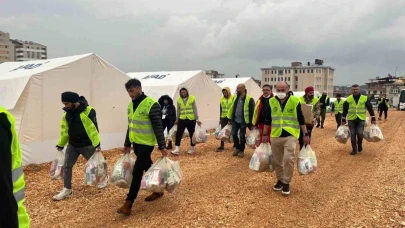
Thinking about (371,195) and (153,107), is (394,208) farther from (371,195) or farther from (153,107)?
(153,107)

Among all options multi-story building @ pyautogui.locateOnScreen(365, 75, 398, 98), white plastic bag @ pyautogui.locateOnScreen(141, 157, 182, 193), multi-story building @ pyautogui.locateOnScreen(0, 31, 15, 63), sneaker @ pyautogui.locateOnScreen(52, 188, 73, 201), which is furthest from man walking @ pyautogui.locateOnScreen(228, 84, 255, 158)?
multi-story building @ pyautogui.locateOnScreen(365, 75, 398, 98)

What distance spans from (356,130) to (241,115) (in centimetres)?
321

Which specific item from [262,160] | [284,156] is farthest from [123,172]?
[284,156]

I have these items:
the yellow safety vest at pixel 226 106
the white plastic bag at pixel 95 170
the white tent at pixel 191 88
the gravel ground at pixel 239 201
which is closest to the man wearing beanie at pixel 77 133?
the white plastic bag at pixel 95 170

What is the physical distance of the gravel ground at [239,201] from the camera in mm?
3984

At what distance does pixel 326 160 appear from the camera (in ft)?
25.0

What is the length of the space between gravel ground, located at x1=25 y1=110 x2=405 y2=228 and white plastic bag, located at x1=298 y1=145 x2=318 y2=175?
419 mm

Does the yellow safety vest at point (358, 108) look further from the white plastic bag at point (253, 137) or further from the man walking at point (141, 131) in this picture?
the man walking at point (141, 131)

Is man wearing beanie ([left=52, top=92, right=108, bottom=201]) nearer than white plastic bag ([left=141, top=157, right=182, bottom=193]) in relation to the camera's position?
No

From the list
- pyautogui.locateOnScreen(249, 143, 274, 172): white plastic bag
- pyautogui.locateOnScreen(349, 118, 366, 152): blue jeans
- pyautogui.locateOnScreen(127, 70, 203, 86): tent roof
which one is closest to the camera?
pyautogui.locateOnScreen(249, 143, 274, 172): white plastic bag

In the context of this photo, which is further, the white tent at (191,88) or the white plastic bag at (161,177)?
the white tent at (191,88)

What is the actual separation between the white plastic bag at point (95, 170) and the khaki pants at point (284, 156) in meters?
2.67

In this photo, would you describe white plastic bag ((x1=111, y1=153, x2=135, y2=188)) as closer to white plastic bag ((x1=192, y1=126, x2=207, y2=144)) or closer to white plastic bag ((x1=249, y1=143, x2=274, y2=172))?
white plastic bag ((x1=249, y1=143, x2=274, y2=172))

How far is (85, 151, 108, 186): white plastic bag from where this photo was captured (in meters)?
4.66
